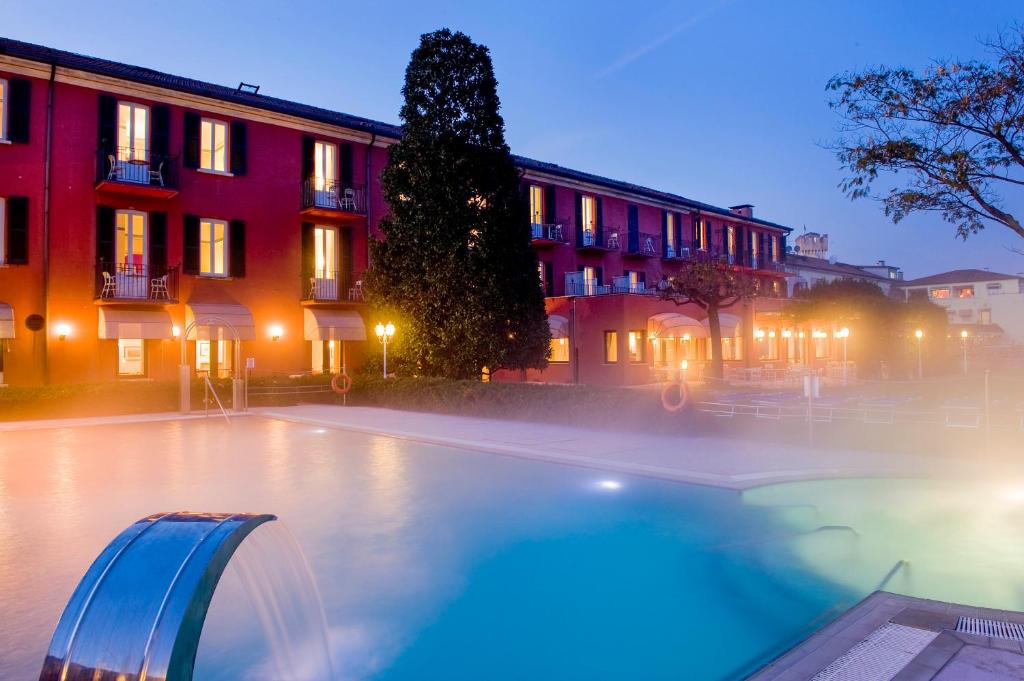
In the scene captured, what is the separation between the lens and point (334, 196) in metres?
27.8

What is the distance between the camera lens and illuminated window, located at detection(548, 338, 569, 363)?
108ft

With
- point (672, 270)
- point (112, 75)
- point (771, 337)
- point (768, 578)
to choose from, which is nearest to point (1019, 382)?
point (771, 337)

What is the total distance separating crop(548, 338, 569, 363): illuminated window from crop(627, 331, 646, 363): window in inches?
124

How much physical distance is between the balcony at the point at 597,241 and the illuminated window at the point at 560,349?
5.93 m

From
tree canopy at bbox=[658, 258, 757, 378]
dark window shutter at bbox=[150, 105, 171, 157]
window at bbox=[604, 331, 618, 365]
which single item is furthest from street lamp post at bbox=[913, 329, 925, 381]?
dark window shutter at bbox=[150, 105, 171, 157]

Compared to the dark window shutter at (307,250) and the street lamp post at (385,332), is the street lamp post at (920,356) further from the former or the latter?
the dark window shutter at (307,250)

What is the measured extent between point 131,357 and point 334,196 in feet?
31.0

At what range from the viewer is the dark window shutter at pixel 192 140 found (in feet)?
80.5

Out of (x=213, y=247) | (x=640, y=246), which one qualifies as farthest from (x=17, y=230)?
(x=640, y=246)

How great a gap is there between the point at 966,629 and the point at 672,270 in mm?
38517

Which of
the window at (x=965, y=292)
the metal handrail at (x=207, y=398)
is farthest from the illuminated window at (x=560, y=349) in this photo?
the window at (x=965, y=292)

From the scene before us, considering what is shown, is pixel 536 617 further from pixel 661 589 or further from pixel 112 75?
pixel 112 75

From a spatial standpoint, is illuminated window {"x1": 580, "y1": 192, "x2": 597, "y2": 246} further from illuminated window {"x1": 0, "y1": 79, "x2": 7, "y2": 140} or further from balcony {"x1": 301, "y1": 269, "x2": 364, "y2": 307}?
illuminated window {"x1": 0, "y1": 79, "x2": 7, "y2": 140}

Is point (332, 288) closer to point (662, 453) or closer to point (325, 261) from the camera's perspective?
point (325, 261)
